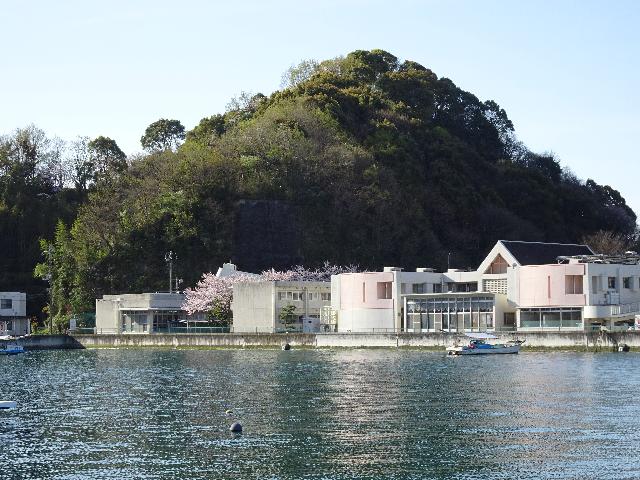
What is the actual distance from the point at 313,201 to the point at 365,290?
107 ft

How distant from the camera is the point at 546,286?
3831 inches

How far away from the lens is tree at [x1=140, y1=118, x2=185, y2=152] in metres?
184

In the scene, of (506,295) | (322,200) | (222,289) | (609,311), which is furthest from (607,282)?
(322,200)

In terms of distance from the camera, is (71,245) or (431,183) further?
(431,183)

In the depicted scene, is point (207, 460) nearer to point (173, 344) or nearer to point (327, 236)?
point (173, 344)

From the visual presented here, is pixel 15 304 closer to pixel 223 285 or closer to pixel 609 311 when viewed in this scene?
pixel 223 285

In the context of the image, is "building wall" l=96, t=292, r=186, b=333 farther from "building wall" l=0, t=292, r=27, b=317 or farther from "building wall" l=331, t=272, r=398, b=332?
"building wall" l=331, t=272, r=398, b=332

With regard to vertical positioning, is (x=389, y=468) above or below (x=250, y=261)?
below

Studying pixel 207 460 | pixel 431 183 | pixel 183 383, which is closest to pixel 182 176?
pixel 431 183

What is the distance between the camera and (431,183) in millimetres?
145625

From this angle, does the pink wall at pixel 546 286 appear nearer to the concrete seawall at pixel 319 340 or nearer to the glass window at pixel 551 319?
the glass window at pixel 551 319

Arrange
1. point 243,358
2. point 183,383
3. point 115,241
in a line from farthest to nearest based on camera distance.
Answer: point 115,241
point 243,358
point 183,383

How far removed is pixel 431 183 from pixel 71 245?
45.4 meters

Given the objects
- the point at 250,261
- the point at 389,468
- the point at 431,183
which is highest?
the point at 431,183
